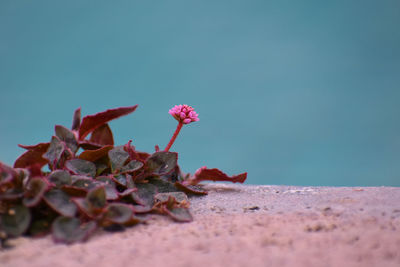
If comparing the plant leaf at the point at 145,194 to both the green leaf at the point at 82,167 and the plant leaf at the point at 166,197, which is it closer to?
the plant leaf at the point at 166,197

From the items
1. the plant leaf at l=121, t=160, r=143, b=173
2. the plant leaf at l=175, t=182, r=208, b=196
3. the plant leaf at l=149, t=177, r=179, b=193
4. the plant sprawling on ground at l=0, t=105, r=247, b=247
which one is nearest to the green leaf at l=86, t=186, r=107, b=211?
the plant sprawling on ground at l=0, t=105, r=247, b=247

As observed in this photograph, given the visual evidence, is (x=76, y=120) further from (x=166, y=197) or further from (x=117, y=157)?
(x=166, y=197)

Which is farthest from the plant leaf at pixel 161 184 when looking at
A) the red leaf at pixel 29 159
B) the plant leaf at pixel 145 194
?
the red leaf at pixel 29 159

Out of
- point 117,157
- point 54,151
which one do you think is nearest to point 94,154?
point 117,157

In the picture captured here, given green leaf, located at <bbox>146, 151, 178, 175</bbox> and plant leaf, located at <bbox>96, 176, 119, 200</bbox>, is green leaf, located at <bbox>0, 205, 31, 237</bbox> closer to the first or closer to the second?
plant leaf, located at <bbox>96, 176, 119, 200</bbox>

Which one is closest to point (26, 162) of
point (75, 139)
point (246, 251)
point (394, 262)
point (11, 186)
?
point (75, 139)
